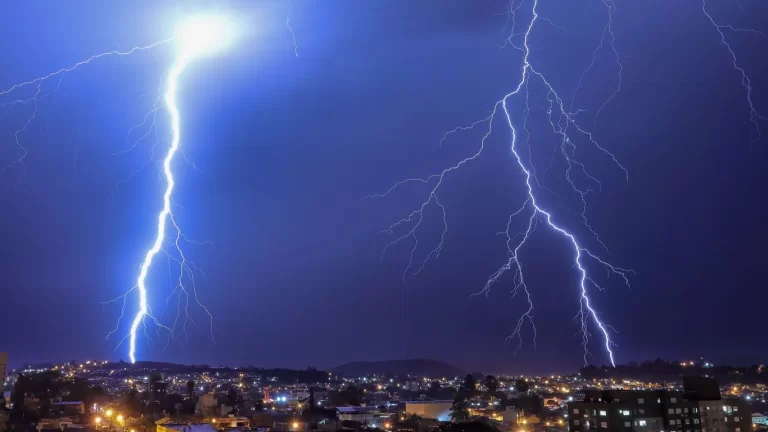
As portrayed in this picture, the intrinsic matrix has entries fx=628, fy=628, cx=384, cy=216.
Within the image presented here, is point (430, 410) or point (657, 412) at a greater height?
point (657, 412)

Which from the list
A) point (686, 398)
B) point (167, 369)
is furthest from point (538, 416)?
point (167, 369)

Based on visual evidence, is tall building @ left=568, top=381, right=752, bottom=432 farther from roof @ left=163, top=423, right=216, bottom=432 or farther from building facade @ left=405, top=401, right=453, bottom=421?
building facade @ left=405, top=401, right=453, bottom=421

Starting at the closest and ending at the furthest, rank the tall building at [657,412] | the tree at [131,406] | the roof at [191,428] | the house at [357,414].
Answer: the tall building at [657,412]
the roof at [191,428]
the tree at [131,406]
the house at [357,414]

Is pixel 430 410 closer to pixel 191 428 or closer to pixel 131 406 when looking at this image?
pixel 131 406

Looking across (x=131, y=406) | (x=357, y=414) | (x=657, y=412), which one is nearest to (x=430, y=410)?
(x=357, y=414)

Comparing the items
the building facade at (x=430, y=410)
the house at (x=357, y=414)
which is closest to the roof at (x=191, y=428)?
the house at (x=357, y=414)

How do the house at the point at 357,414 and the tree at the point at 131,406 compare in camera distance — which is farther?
the house at the point at 357,414

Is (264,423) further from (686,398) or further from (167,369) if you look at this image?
(167,369)

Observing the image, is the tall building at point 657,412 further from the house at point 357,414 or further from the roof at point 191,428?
the house at point 357,414
